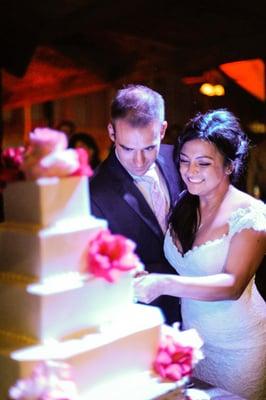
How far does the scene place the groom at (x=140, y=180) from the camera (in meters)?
2.79

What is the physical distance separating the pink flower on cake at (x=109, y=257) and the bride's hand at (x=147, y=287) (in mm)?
411

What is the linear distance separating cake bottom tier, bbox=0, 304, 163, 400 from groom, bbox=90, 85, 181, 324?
35.4 inches

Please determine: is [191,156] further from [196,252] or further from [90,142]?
[90,142]

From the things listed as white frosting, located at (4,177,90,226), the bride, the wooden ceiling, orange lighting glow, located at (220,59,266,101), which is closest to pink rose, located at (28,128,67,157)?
white frosting, located at (4,177,90,226)

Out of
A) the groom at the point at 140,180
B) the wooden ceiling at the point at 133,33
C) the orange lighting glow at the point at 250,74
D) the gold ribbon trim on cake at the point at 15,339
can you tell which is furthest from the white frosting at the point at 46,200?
the orange lighting glow at the point at 250,74

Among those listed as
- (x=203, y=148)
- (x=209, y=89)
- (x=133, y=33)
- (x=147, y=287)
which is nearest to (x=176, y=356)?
(x=147, y=287)

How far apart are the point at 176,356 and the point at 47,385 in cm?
62

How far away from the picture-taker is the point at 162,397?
6.72 feet

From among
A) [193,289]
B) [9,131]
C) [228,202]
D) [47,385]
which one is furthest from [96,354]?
[9,131]

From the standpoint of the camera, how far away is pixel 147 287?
2.37 meters

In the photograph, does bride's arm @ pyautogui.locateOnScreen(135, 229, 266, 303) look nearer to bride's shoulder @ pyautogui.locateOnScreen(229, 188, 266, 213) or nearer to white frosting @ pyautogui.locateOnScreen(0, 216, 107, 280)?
bride's shoulder @ pyautogui.locateOnScreen(229, 188, 266, 213)

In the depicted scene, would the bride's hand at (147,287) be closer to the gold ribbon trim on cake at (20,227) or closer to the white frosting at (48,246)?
the white frosting at (48,246)

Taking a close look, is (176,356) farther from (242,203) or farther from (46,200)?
(242,203)

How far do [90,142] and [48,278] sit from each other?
14.4 feet
